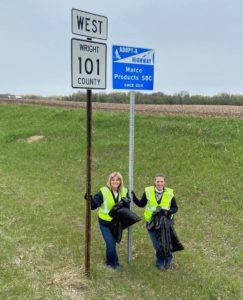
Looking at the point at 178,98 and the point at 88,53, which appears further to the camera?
the point at 178,98

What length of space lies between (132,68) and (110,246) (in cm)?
283

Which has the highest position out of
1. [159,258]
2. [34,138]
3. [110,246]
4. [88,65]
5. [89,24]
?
[89,24]

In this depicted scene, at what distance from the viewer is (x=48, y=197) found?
1116 centimetres

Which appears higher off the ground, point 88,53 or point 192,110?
point 88,53

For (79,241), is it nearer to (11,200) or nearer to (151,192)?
(151,192)

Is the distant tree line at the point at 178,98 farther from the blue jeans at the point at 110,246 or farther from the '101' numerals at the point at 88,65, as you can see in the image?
the '101' numerals at the point at 88,65

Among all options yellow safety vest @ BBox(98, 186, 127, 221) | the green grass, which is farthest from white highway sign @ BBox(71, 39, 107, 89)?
the green grass

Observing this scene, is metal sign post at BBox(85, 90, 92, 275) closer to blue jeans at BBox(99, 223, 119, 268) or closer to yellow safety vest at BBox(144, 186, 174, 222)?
blue jeans at BBox(99, 223, 119, 268)

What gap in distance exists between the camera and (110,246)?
259 inches

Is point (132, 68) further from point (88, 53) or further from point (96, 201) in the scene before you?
point (96, 201)

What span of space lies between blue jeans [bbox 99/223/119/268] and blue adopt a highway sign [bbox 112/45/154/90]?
2.24 metres

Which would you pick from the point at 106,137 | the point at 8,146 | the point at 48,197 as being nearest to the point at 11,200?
the point at 48,197

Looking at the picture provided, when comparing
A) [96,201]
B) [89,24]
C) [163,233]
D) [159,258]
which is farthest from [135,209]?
[89,24]

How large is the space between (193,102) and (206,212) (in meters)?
25.6
